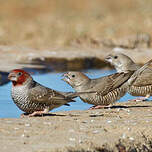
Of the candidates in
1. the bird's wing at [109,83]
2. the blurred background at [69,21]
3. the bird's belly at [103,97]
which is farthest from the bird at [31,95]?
the blurred background at [69,21]

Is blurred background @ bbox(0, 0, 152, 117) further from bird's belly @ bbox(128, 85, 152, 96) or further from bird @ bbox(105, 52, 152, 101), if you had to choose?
bird's belly @ bbox(128, 85, 152, 96)

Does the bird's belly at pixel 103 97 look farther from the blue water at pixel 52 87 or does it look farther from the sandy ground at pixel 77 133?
the blue water at pixel 52 87

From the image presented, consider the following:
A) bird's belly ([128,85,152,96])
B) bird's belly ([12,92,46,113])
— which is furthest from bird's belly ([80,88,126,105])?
bird's belly ([12,92,46,113])

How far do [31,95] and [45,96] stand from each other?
0.31 metres

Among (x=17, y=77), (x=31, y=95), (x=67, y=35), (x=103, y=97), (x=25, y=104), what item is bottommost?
(x=67, y=35)

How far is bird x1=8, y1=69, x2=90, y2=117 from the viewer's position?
8359 mm

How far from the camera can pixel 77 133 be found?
7.05 metres

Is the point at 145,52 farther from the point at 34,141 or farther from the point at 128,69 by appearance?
the point at 34,141

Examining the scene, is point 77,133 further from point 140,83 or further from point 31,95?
point 140,83

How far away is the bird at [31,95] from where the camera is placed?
836cm

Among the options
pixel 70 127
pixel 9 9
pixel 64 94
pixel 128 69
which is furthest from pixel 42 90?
pixel 9 9

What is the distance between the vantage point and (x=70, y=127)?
7473 mm

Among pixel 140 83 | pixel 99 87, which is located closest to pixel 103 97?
pixel 99 87

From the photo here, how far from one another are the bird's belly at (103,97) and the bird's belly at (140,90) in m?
0.91
